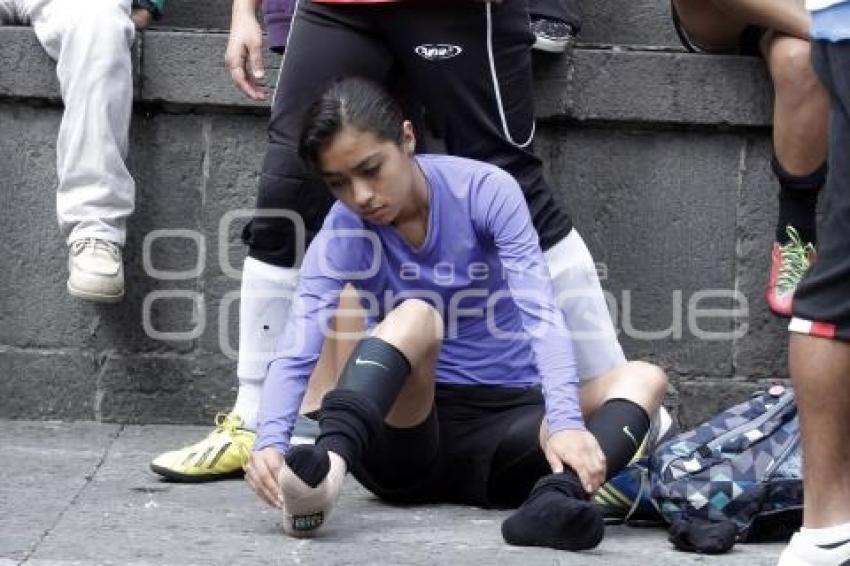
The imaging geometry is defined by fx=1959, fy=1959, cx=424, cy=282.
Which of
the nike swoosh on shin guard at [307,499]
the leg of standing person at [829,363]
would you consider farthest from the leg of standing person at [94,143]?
the leg of standing person at [829,363]

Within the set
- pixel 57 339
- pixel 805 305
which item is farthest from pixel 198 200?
pixel 805 305

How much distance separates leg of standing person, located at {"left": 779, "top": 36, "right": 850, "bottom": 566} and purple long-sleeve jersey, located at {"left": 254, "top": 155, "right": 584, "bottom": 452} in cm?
55

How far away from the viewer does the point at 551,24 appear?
486cm

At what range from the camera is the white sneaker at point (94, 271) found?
4.78m

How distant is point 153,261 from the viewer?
5.09 metres

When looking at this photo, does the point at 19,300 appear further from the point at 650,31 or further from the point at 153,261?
the point at 650,31

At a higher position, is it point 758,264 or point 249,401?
point 758,264

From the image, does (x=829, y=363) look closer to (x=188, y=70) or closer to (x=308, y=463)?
(x=308, y=463)

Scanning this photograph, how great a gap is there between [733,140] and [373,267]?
127cm

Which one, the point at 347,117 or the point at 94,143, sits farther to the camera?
the point at 94,143

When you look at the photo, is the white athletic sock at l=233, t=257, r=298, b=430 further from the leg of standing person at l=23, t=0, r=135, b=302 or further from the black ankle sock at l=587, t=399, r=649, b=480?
the black ankle sock at l=587, t=399, r=649, b=480

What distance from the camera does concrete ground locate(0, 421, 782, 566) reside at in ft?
12.2

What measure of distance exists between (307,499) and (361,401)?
223mm

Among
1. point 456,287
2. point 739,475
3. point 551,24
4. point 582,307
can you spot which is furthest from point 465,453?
point 551,24
